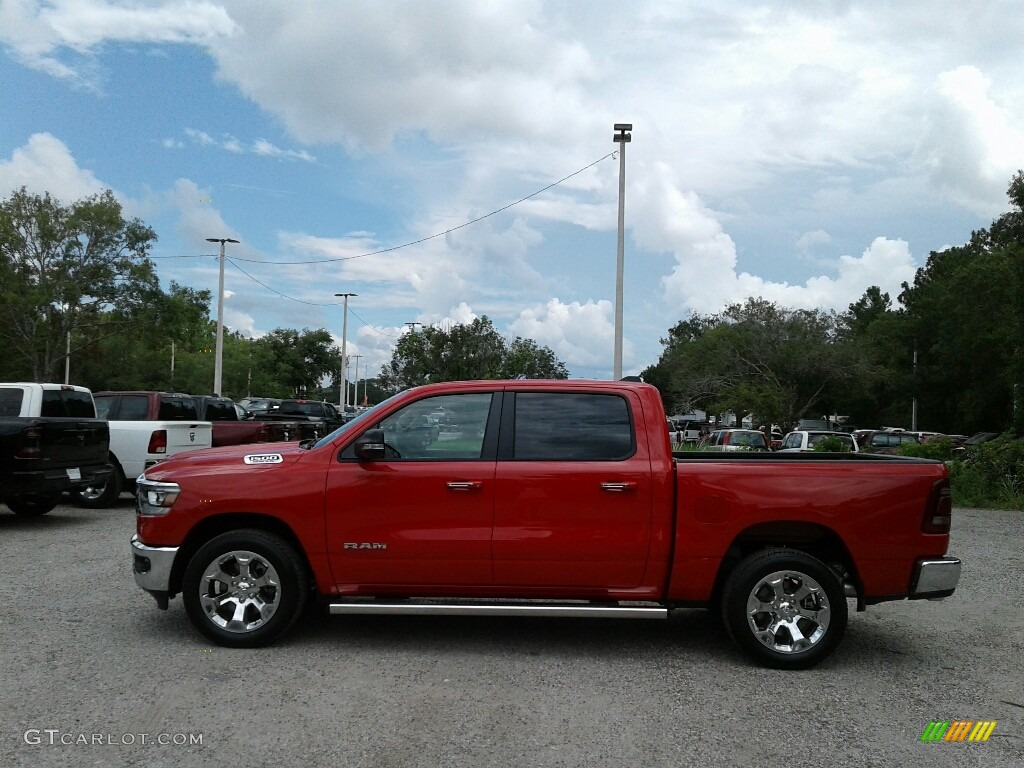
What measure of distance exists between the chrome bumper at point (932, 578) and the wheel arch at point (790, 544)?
0.34 m

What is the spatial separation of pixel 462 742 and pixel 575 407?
95.1 inches

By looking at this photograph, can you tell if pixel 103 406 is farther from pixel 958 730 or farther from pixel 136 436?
pixel 958 730

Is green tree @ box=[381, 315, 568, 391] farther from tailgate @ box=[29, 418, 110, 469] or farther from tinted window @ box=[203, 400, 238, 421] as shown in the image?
tailgate @ box=[29, 418, 110, 469]

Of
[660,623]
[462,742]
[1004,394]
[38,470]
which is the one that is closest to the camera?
Answer: [462,742]

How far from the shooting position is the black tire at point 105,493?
1383cm

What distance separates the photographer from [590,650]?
6.13m

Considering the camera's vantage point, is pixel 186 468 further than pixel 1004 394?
No

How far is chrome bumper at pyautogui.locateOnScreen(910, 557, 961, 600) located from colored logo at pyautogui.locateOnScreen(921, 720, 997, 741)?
101 centimetres

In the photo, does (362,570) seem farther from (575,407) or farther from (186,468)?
(575,407)

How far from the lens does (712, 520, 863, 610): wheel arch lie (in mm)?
5871

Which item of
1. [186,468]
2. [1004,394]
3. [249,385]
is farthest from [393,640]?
[249,385]

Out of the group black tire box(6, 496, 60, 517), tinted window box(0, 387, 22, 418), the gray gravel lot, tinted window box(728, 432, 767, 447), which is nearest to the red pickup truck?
the gray gravel lot

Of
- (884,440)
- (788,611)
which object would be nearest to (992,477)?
(884,440)

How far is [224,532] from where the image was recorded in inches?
242
